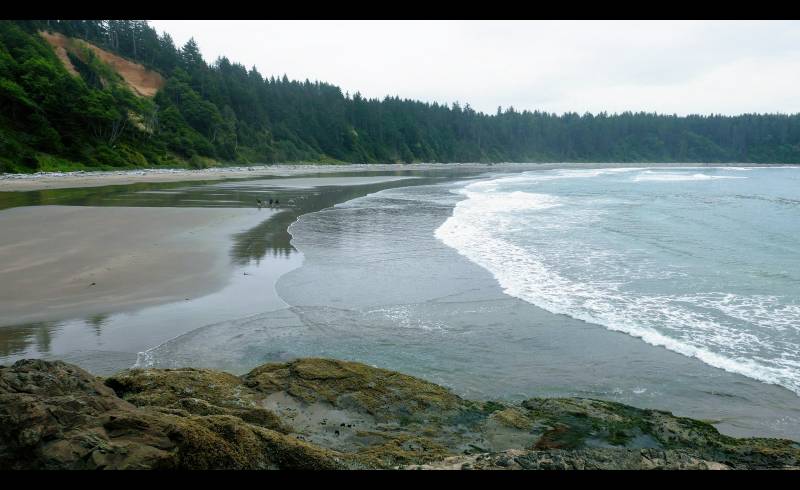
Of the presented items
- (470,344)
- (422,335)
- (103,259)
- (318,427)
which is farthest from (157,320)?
(103,259)

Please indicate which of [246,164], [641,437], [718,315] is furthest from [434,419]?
[246,164]

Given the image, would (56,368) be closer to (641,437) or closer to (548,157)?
(641,437)

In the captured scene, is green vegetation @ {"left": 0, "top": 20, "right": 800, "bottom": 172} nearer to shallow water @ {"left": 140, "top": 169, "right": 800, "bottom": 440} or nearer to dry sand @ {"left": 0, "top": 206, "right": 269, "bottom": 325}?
shallow water @ {"left": 140, "top": 169, "right": 800, "bottom": 440}

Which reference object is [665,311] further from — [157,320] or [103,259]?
[103,259]

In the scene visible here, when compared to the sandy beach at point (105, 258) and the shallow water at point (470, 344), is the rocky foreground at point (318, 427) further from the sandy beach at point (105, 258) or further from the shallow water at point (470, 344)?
the sandy beach at point (105, 258)

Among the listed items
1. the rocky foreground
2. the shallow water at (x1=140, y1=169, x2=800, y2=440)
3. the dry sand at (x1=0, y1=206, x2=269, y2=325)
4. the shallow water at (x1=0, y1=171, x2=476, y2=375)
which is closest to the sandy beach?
the dry sand at (x1=0, y1=206, x2=269, y2=325)
